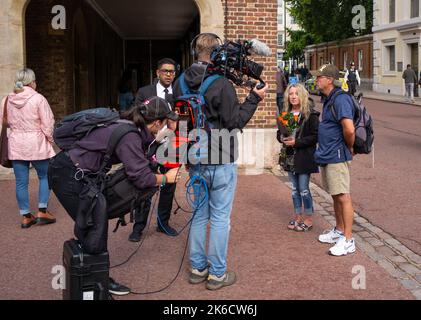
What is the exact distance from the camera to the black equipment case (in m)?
3.97

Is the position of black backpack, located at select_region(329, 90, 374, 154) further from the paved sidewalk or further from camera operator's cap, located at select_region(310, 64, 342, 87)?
the paved sidewalk

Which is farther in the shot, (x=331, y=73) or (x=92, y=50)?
(x=92, y=50)

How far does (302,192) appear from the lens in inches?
261

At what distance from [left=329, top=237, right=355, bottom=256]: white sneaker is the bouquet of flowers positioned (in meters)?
1.41

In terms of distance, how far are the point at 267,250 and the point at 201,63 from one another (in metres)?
2.14

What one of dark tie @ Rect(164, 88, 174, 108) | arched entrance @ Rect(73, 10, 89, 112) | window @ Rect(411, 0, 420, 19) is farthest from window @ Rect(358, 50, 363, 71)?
dark tie @ Rect(164, 88, 174, 108)

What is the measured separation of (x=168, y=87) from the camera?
6.88 meters

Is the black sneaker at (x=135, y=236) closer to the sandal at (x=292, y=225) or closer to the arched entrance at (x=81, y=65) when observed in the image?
the sandal at (x=292, y=225)

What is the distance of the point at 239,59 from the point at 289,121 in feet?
6.74

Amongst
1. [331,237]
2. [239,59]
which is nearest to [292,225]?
[331,237]

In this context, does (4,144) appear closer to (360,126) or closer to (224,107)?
(224,107)

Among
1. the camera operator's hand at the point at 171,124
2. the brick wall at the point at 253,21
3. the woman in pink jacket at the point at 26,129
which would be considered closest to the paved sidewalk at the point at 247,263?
the woman in pink jacket at the point at 26,129

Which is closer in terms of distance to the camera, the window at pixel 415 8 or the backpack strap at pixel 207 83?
the backpack strap at pixel 207 83

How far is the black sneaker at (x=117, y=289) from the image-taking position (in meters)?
4.69
